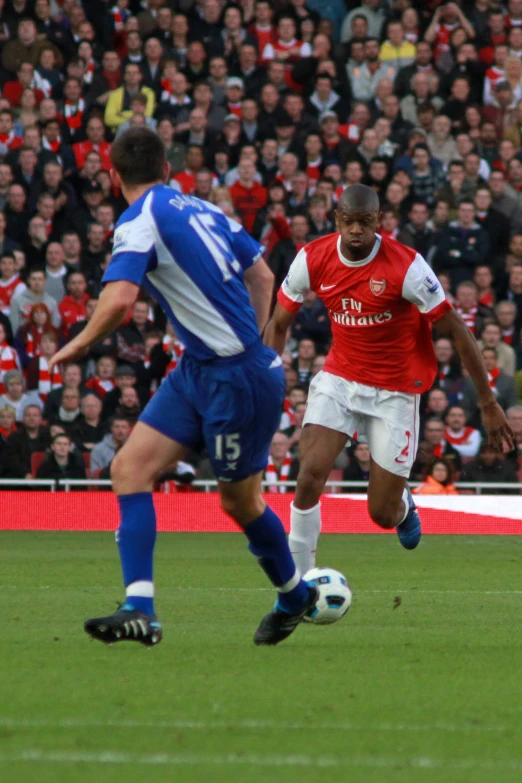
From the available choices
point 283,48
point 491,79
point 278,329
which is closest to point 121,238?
point 278,329

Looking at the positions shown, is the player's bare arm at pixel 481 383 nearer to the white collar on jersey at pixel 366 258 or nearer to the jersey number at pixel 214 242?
the white collar on jersey at pixel 366 258

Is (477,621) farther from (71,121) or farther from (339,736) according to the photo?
(71,121)

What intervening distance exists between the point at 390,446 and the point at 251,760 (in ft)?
14.7

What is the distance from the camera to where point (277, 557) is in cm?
668

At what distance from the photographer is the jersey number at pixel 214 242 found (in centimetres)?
634

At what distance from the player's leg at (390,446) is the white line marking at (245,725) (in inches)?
152

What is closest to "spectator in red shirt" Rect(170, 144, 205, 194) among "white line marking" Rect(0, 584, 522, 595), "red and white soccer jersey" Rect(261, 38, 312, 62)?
"red and white soccer jersey" Rect(261, 38, 312, 62)

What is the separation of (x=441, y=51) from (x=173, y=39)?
145 inches

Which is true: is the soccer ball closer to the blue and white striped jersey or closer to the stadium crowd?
the blue and white striped jersey

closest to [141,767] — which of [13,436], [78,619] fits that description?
[78,619]

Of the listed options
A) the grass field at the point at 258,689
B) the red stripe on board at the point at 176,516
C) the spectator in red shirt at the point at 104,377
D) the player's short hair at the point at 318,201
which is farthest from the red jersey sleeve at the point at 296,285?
the player's short hair at the point at 318,201

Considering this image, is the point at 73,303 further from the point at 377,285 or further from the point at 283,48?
the point at 377,285

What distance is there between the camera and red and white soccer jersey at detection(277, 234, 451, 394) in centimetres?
817

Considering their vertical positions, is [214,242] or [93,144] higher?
[214,242]
